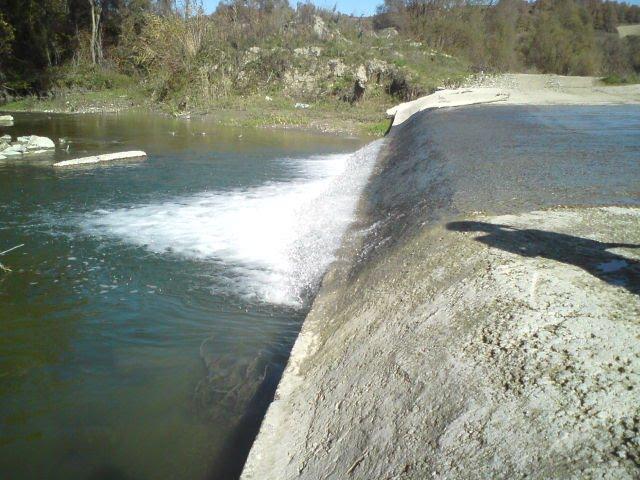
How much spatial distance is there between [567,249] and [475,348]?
66.6 inches

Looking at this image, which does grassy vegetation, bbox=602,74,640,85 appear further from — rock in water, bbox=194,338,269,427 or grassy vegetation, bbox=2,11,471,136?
rock in water, bbox=194,338,269,427

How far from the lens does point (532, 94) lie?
1898 cm

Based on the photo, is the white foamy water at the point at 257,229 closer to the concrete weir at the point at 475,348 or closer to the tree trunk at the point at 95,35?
the concrete weir at the point at 475,348

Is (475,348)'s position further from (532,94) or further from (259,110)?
(259,110)

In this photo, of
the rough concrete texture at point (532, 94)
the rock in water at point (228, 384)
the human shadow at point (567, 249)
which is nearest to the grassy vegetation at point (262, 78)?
the rough concrete texture at point (532, 94)

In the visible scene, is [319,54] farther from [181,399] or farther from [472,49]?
[181,399]

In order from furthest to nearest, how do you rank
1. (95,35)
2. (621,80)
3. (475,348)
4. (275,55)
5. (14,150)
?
(95,35) < (275,55) < (621,80) < (14,150) < (475,348)

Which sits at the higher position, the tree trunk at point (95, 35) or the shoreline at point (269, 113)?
the tree trunk at point (95, 35)

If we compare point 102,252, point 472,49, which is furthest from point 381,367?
point 472,49

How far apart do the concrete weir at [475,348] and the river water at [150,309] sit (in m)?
0.58

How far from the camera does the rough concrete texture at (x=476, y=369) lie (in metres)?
2.35

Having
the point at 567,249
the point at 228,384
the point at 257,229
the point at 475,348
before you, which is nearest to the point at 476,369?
the point at 475,348

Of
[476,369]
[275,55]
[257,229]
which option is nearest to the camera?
[476,369]

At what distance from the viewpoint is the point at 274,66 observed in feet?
Result: 93.9
